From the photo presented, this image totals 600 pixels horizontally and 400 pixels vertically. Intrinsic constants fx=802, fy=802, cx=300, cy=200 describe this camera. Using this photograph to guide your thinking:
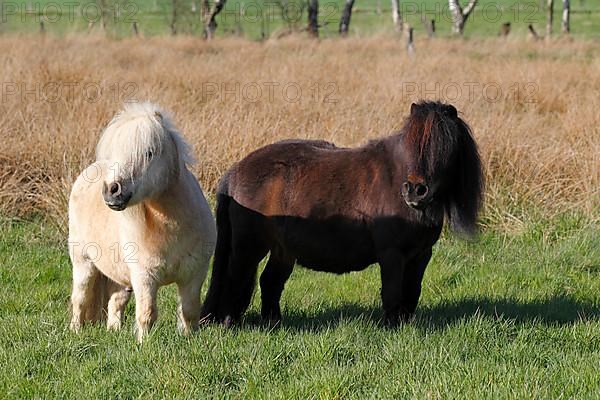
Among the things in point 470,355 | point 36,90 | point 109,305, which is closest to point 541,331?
point 470,355

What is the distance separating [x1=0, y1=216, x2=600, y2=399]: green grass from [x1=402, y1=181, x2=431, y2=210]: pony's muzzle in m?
0.82

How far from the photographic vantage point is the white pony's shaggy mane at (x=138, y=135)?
14.7ft

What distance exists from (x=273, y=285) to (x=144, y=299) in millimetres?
1286

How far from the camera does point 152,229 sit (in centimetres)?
485

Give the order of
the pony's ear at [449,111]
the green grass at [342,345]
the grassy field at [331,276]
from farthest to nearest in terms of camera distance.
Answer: the pony's ear at [449,111]
the grassy field at [331,276]
the green grass at [342,345]

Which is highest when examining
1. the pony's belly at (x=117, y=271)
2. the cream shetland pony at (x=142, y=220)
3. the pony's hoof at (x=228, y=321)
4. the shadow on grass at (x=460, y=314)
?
the cream shetland pony at (x=142, y=220)

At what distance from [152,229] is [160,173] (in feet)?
1.34

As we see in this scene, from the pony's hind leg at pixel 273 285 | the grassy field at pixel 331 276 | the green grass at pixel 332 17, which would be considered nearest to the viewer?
the grassy field at pixel 331 276

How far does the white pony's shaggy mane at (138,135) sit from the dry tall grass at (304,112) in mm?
3387

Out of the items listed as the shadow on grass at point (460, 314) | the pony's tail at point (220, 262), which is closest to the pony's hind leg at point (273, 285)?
the shadow on grass at point (460, 314)

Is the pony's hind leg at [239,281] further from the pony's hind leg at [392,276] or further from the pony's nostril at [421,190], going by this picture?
the pony's nostril at [421,190]

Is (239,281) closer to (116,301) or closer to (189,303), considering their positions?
(189,303)

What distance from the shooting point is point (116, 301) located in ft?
18.7

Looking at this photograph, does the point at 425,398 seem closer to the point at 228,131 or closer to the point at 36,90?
the point at 228,131
